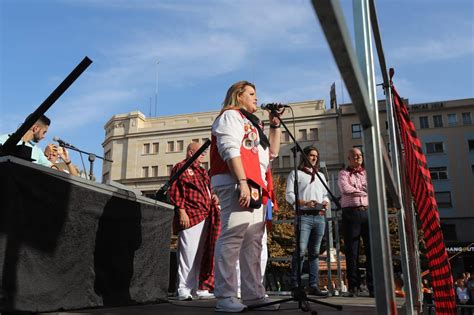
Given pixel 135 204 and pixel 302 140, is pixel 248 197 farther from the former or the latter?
pixel 302 140

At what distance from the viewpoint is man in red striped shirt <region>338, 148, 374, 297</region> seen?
5.09 metres

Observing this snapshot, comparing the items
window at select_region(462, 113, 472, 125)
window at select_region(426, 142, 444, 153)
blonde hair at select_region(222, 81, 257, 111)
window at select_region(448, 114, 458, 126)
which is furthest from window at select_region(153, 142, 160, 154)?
blonde hair at select_region(222, 81, 257, 111)

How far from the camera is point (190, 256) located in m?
4.65

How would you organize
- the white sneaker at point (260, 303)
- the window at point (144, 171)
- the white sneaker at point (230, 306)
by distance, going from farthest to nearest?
1. the window at point (144, 171)
2. the white sneaker at point (260, 303)
3. the white sneaker at point (230, 306)

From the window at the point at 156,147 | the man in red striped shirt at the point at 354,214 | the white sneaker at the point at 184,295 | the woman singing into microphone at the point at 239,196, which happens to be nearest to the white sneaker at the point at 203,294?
the white sneaker at the point at 184,295

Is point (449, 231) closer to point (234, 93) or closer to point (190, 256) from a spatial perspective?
point (190, 256)

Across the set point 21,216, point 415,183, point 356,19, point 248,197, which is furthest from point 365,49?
point 21,216

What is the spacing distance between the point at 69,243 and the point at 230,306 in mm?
1122

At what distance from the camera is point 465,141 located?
37.4 meters

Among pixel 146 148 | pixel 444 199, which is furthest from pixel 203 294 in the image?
pixel 146 148

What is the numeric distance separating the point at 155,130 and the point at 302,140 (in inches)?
650

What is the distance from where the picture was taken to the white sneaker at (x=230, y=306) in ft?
8.87

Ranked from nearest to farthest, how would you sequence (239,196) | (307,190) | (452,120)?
(239,196) < (307,190) < (452,120)

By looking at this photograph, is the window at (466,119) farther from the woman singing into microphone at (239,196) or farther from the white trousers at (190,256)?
the woman singing into microphone at (239,196)
